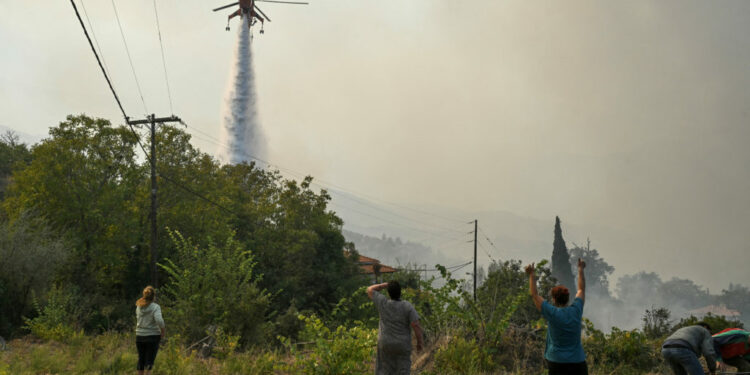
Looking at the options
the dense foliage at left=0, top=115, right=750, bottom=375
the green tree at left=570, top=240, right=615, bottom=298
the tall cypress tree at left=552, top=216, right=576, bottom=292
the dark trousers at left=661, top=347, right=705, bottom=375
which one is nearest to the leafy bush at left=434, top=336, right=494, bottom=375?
the dense foliage at left=0, top=115, right=750, bottom=375

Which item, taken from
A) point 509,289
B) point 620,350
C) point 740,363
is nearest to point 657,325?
point 620,350

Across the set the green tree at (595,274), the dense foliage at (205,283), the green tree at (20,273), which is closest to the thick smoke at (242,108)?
the dense foliage at (205,283)

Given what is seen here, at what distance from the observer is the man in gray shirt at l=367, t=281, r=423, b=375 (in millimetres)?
6043

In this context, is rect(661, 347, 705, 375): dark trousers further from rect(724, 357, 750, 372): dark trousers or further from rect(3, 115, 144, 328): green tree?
rect(3, 115, 144, 328): green tree

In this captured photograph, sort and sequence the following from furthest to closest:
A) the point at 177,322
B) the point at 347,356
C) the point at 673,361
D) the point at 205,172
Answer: the point at 205,172
the point at 177,322
the point at 347,356
the point at 673,361

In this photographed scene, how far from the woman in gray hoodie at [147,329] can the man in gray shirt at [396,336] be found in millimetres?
3827

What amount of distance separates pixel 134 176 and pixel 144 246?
450 cm

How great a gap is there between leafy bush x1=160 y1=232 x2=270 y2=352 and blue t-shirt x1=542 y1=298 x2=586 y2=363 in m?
9.18

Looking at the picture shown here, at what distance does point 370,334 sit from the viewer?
7.89 meters

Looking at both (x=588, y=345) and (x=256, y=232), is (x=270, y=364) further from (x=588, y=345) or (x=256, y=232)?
(x=256, y=232)

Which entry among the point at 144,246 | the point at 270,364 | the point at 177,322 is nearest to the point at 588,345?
the point at 270,364

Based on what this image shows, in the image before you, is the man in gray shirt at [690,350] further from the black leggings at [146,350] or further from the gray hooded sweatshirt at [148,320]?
the black leggings at [146,350]

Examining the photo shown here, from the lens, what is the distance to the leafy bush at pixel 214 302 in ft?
41.7

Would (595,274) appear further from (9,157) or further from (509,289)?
(509,289)
